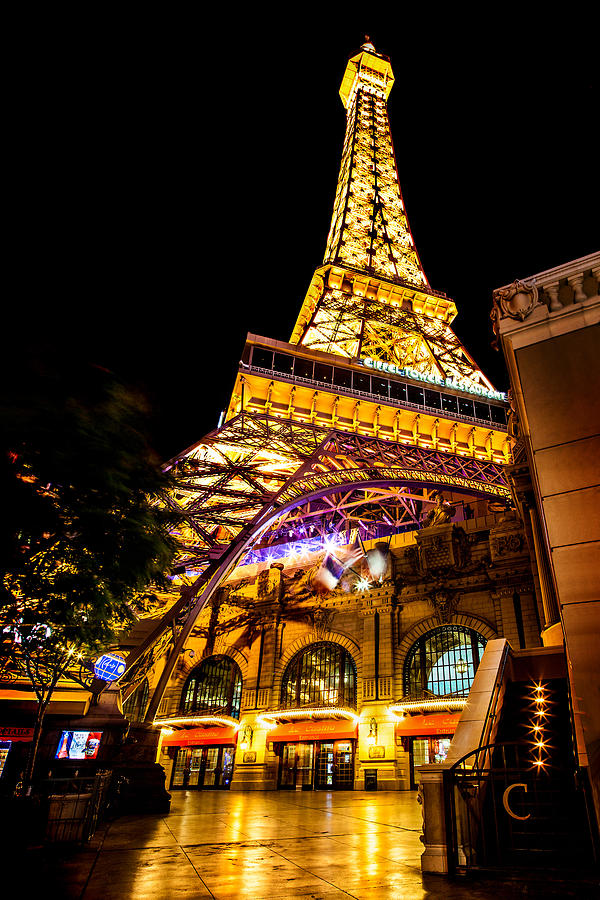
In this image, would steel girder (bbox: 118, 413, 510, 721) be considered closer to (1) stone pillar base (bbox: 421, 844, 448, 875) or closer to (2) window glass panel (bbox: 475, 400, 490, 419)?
(2) window glass panel (bbox: 475, 400, 490, 419)

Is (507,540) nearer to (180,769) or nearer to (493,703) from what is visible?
(493,703)

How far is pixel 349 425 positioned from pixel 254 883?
31339mm

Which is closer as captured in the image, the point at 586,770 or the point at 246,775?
the point at 586,770

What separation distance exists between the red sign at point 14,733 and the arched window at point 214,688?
696 inches

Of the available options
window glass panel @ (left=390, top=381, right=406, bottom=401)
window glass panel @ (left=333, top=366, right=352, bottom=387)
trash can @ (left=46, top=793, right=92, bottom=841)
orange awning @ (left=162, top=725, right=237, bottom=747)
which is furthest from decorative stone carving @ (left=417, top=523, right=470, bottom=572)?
trash can @ (left=46, top=793, right=92, bottom=841)

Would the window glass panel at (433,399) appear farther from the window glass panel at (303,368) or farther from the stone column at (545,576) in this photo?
the stone column at (545,576)

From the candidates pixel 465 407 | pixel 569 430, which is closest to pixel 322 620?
pixel 465 407

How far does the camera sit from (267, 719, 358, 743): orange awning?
31.9 metres

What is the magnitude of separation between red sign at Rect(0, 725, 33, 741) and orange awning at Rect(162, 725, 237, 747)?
16366mm

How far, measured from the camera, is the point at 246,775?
1340 inches

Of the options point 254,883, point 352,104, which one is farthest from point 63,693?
point 352,104

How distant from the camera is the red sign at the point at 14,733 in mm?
22016

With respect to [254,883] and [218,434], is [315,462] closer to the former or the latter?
[218,434]

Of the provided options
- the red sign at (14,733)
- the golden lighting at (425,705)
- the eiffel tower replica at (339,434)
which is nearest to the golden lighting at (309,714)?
the golden lighting at (425,705)
